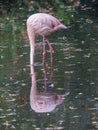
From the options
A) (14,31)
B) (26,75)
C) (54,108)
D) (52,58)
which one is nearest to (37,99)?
(54,108)

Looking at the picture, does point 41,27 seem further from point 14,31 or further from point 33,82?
point 14,31

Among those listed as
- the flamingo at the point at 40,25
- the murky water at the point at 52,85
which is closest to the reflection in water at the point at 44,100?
the murky water at the point at 52,85

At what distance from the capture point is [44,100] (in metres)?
10.4

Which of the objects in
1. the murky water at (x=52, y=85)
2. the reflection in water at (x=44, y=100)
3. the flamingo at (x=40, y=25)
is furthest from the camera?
the flamingo at (x=40, y=25)

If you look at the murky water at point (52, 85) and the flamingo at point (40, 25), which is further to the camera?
the flamingo at point (40, 25)

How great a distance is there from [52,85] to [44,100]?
0.88 meters

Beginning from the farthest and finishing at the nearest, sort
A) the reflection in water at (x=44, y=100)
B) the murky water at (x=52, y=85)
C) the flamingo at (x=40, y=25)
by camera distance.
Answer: the flamingo at (x=40, y=25), the reflection in water at (x=44, y=100), the murky water at (x=52, y=85)

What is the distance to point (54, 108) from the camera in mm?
9875

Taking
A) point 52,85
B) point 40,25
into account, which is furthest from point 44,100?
point 40,25

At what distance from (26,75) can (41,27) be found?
1.42 meters

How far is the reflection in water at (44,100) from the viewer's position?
9915 millimetres

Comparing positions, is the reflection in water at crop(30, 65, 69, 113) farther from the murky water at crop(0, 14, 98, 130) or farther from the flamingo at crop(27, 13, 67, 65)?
the flamingo at crop(27, 13, 67, 65)

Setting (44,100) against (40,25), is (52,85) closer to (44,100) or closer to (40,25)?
(44,100)

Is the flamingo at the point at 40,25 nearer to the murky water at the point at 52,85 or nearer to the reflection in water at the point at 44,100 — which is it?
the murky water at the point at 52,85
